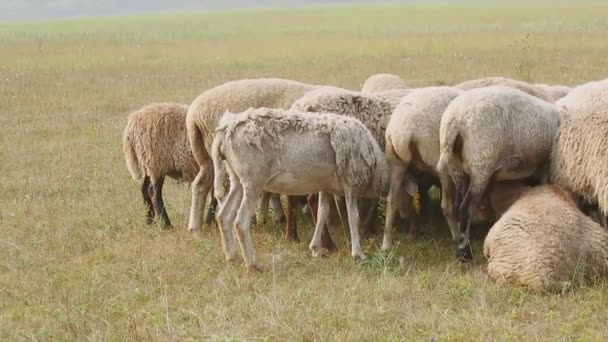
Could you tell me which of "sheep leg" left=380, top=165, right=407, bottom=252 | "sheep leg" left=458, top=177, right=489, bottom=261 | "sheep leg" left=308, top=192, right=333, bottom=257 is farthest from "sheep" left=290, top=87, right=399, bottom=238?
"sheep leg" left=458, top=177, right=489, bottom=261

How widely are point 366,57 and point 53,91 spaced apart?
513 inches

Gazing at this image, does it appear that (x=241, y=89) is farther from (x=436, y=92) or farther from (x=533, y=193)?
(x=533, y=193)

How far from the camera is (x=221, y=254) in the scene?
285 inches

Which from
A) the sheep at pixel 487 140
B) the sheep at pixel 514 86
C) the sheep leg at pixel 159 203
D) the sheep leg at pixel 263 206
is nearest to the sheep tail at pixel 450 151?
the sheep at pixel 487 140

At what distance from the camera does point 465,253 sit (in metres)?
7.15

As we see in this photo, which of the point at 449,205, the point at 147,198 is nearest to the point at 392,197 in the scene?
the point at 449,205

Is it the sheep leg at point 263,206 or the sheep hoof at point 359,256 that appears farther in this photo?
the sheep leg at point 263,206

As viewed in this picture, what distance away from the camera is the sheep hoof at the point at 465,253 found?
7.14 metres

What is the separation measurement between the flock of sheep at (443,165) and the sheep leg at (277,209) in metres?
0.79

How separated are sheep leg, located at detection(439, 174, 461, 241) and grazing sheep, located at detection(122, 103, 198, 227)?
2906mm

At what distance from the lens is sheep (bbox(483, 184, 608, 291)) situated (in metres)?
6.12

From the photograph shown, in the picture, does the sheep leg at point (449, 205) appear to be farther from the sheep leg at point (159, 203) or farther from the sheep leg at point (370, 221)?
the sheep leg at point (159, 203)

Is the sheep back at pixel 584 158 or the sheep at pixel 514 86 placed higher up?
the sheep at pixel 514 86

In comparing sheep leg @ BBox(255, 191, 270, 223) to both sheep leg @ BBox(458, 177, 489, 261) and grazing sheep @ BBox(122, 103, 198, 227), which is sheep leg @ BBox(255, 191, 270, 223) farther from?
sheep leg @ BBox(458, 177, 489, 261)
